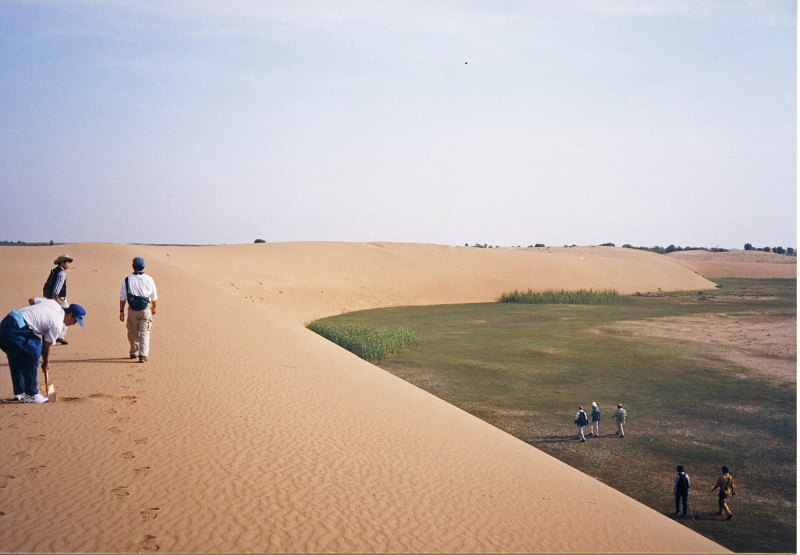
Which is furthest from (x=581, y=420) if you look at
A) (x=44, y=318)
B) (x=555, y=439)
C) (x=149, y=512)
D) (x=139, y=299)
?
(x=44, y=318)

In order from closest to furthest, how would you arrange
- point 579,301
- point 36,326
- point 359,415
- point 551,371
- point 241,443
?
1. point 241,443
2. point 36,326
3. point 359,415
4. point 551,371
5. point 579,301

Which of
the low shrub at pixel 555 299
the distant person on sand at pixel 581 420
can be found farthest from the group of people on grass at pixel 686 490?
the low shrub at pixel 555 299

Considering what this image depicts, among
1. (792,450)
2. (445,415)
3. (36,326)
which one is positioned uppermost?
(36,326)

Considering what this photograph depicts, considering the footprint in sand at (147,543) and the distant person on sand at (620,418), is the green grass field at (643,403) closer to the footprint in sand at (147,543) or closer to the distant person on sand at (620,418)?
the distant person on sand at (620,418)

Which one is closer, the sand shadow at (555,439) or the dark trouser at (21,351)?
the dark trouser at (21,351)

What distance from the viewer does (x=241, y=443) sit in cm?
675

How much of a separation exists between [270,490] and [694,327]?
27422 millimetres

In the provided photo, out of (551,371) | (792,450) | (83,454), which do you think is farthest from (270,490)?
(551,371)

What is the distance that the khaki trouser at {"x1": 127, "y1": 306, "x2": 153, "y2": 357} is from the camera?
10234mm

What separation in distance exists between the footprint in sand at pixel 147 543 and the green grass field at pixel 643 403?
6866 mm

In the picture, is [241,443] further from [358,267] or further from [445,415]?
[358,267]

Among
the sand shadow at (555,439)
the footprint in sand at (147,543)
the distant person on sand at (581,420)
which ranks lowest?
the sand shadow at (555,439)

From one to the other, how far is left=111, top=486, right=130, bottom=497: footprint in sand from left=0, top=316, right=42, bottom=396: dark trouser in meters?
3.28

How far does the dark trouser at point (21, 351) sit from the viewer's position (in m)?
7.31
